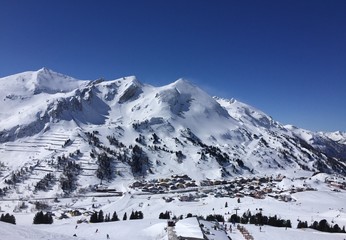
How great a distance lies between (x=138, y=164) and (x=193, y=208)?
82.5m

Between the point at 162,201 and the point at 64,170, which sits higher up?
the point at 64,170

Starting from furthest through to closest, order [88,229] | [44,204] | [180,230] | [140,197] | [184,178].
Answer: [184,178]
[140,197]
[44,204]
[88,229]
[180,230]

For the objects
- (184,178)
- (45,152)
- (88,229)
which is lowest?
(88,229)

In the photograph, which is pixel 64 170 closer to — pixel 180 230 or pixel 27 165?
pixel 27 165

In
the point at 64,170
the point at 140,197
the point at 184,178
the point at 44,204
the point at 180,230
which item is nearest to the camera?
the point at 180,230

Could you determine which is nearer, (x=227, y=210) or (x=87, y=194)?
(x=227, y=210)

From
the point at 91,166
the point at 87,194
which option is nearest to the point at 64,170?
the point at 91,166

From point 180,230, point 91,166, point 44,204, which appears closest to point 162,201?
point 44,204

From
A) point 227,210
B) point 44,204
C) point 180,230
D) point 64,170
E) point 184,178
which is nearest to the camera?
point 180,230

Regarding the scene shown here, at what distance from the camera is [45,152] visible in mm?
Result: 198625

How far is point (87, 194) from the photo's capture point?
15388cm

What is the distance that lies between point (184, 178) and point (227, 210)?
79.0 m

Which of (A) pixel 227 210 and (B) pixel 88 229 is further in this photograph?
(A) pixel 227 210

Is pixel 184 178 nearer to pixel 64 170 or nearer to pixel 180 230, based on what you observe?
pixel 64 170
